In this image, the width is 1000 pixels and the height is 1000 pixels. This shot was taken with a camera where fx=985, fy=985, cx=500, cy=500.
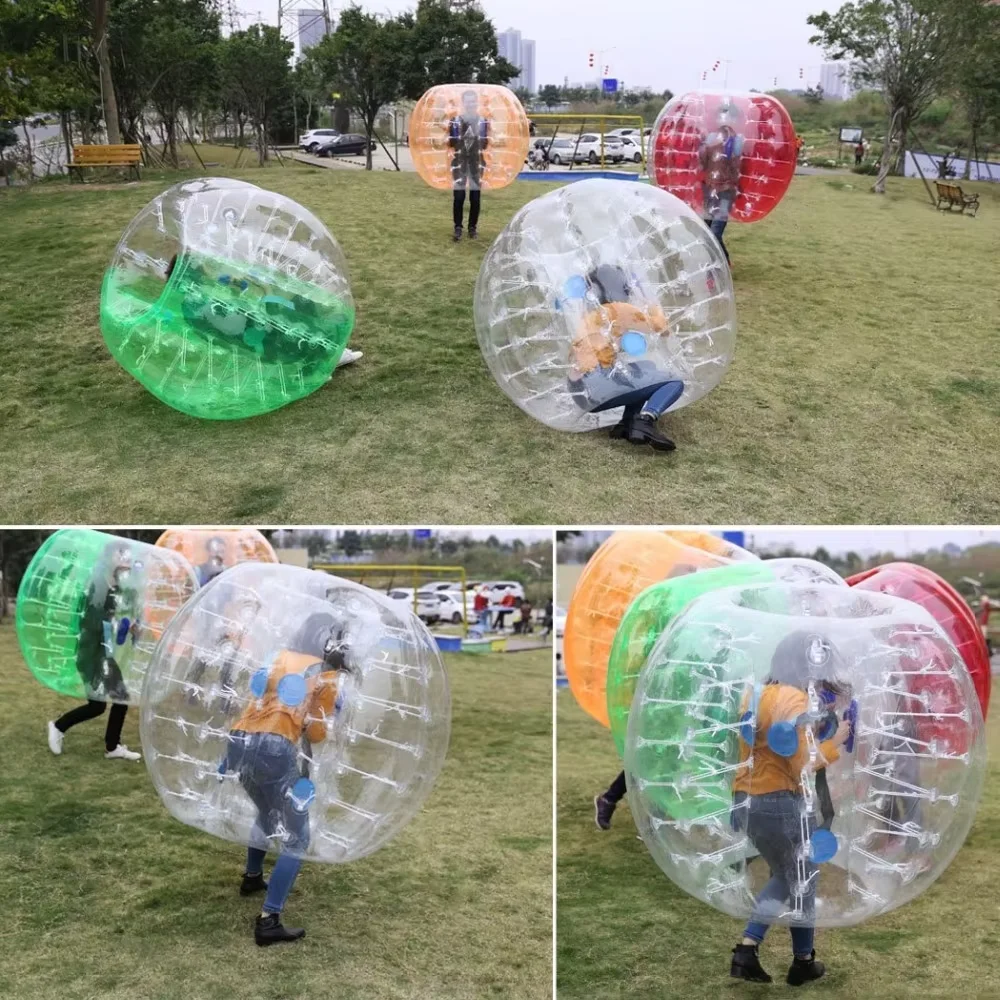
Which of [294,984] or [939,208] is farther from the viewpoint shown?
[939,208]

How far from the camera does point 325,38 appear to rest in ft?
76.3

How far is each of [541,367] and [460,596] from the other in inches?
215

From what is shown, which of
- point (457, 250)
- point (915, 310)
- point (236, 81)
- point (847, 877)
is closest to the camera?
point (847, 877)

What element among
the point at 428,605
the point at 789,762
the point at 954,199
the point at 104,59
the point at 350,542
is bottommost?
the point at 428,605

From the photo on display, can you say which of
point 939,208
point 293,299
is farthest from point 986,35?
point 293,299

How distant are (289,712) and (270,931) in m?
1.13

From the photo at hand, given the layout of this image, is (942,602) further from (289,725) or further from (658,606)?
(289,725)

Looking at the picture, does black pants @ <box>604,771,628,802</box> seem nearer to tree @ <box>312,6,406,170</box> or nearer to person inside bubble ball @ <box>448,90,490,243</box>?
person inside bubble ball @ <box>448,90,490,243</box>

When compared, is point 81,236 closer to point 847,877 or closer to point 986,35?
point 847,877

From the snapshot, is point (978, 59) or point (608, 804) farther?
point (978, 59)

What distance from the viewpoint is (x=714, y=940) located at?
3957 millimetres

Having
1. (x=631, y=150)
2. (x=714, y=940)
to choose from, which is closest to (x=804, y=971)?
(x=714, y=940)

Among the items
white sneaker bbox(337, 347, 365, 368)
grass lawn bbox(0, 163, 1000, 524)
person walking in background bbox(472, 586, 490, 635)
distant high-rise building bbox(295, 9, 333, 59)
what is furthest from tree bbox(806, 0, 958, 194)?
distant high-rise building bbox(295, 9, 333, 59)

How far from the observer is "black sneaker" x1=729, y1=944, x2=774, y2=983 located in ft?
11.9
